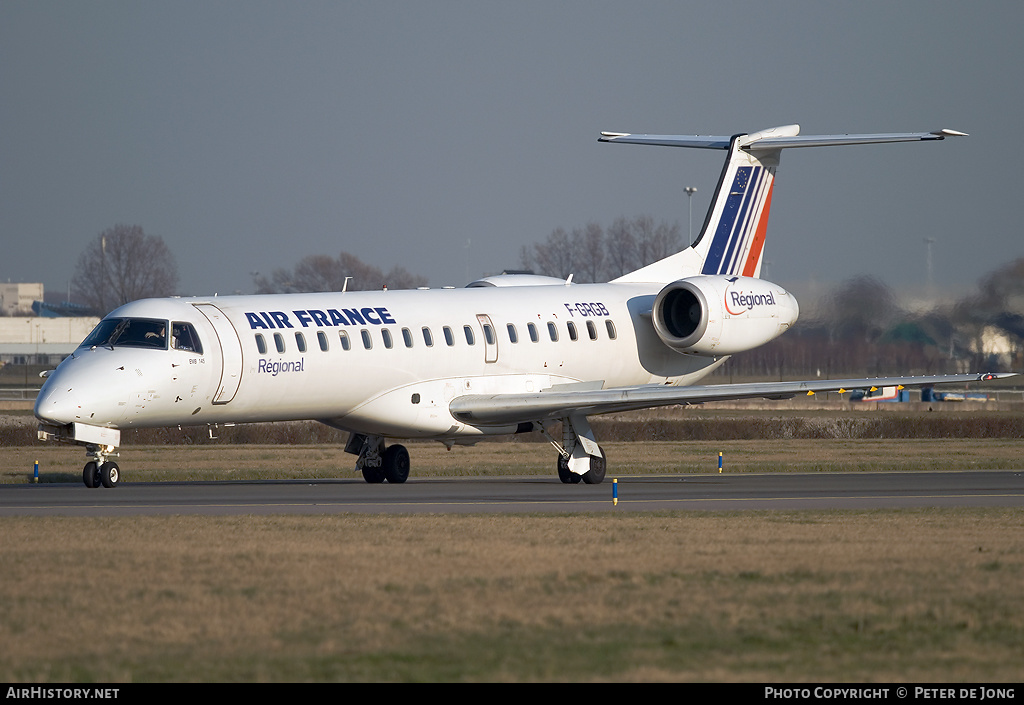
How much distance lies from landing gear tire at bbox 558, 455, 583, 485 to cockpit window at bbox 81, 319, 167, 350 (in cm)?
848

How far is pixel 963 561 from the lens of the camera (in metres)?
14.7

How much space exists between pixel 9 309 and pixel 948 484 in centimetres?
14212

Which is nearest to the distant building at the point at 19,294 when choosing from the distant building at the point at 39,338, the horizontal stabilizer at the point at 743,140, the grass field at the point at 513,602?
the distant building at the point at 39,338

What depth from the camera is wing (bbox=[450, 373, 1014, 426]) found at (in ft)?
89.9

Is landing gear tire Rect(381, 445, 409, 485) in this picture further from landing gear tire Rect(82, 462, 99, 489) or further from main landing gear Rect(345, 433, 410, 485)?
landing gear tire Rect(82, 462, 99, 489)

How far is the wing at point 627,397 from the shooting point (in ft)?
89.9

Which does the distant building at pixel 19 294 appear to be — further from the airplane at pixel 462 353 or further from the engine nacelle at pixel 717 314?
the engine nacelle at pixel 717 314

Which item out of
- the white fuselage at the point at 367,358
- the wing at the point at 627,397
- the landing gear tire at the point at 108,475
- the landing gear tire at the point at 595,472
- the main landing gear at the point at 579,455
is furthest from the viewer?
the landing gear tire at the point at 595,472

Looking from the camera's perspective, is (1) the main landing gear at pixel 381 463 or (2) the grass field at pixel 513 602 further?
(1) the main landing gear at pixel 381 463

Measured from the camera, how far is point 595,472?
2877 centimetres

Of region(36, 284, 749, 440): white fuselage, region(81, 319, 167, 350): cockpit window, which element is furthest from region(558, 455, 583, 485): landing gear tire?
region(81, 319, 167, 350): cockpit window

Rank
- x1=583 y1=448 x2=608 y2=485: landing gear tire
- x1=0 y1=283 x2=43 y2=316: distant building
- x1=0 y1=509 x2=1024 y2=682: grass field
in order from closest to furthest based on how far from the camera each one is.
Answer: x1=0 y1=509 x2=1024 y2=682: grass field < x1=583 y1=448 x2=608 y2=485: landing gear tire < x1=0 y1=283 x2=43 y2=316: distant building

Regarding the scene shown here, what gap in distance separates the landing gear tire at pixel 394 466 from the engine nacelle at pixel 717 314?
6538mm

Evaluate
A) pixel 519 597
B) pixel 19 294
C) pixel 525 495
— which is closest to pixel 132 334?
→ pixel 525 495
